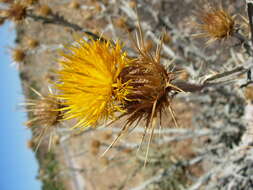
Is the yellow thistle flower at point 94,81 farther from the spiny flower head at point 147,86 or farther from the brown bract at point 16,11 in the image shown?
the brown bract at point 16,11

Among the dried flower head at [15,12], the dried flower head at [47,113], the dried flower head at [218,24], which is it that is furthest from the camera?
the dried flower head at [15,12]

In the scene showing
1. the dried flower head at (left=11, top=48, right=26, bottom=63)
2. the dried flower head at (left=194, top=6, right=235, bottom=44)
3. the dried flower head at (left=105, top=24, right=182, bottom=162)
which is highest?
the dried flower head at (left=11, top=48, right=26, bottom=63)

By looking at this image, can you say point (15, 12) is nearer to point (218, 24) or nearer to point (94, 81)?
point (94, 81)

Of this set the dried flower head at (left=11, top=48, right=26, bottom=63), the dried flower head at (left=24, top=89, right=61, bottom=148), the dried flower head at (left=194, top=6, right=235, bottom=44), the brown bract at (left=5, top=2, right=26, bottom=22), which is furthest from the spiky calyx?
the dried flower head at (left=11, top=48, right=26, bottom=63)

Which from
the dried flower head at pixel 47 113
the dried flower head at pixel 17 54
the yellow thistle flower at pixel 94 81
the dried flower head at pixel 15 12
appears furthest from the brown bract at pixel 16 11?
the yellow thistle flower at pixel 94 81

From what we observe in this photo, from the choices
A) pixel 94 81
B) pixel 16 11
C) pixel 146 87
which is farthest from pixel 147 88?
pixel 16 11

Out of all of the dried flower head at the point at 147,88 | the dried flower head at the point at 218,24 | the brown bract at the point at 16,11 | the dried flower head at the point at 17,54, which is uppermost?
the brown bract at the point at 16,11

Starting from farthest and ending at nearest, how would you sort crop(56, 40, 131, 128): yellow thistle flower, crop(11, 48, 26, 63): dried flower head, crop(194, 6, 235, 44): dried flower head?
crop(11, 48, 26, 63): dried flower head, crop(194, 6, 235, 44): dried flower head, crop(56, 40, 131, 128): yellow thistle flower

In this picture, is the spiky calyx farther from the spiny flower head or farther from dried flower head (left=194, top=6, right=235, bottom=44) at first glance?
dried flower head (left=194, top=6, right=235, bottom=44)
